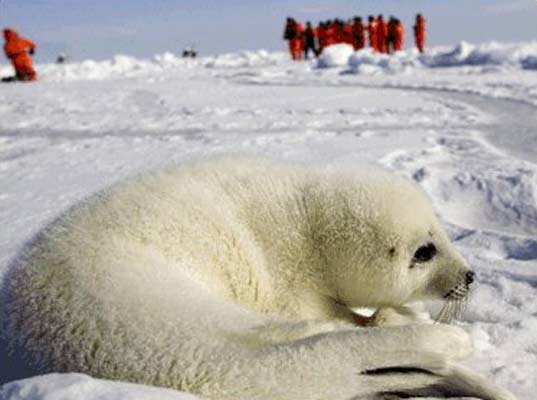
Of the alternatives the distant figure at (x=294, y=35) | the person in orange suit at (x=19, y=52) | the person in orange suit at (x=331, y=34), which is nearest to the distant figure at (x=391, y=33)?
the person in orange suit at (x=331, y=34)

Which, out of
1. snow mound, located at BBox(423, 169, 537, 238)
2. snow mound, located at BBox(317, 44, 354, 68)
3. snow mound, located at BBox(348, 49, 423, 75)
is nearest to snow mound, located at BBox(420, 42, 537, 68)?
snow mound, located at BBox(348, 49, 423, 75)

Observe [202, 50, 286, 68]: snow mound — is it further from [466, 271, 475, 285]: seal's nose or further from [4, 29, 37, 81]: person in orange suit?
[466, 271, 475, 285]: seal's nose

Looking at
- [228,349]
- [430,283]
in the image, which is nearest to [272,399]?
[228,349]

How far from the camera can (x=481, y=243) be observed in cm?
335

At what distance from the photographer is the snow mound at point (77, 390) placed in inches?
50.6

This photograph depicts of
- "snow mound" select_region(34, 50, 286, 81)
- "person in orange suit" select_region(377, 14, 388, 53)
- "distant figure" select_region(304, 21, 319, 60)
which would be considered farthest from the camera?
"distant figure" select_region(304, 21, 319, 60)

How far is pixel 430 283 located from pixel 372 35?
27.2 metres

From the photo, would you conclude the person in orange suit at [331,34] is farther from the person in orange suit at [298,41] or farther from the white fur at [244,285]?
the white fur at [244,285]

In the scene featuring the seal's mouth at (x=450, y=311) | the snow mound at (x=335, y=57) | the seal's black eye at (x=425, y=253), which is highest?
the seal's black eye at (x=425, y=253)

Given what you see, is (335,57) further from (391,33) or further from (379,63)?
(391,33)

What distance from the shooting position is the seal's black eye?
2.39 meters

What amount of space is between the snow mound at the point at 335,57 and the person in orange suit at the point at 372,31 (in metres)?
4.83

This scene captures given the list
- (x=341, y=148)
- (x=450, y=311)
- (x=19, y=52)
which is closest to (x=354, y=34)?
(x=19, y=52)

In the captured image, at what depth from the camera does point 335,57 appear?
903 inches
